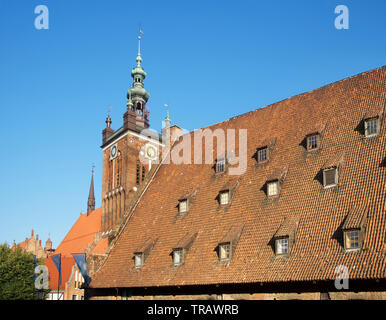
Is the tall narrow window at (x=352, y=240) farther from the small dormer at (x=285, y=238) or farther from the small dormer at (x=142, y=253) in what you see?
the small dormer at (x=142, y=253)

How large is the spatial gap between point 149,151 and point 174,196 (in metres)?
19.9

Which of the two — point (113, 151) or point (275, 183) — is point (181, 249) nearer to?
point (275, 183)

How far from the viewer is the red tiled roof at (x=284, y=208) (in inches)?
634

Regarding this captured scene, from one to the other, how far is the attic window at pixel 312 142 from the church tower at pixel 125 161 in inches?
930

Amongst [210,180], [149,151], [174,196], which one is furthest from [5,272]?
[210,180]

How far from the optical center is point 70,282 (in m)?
55.4

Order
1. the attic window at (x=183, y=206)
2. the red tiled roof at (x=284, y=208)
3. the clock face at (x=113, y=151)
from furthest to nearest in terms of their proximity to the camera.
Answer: the clock face at (x=113, y=151), the attic window at (x=183, y=206), the red tiled roof at (x=284, y=208)

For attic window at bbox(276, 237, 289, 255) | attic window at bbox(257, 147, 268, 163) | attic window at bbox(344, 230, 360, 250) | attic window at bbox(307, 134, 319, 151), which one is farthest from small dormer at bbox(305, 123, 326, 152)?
attic window at bbox(344, 230, 360, 250)

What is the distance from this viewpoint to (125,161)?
4300 centimetres

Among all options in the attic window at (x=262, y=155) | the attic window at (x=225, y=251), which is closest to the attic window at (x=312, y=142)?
the attic window at (x=262, y=155)

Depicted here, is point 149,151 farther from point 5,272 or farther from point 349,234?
point 349,234

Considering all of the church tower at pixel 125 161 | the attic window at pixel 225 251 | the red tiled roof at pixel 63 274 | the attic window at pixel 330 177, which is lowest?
the red tiled roof at pixel 63 274

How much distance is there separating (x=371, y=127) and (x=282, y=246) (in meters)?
6.45
